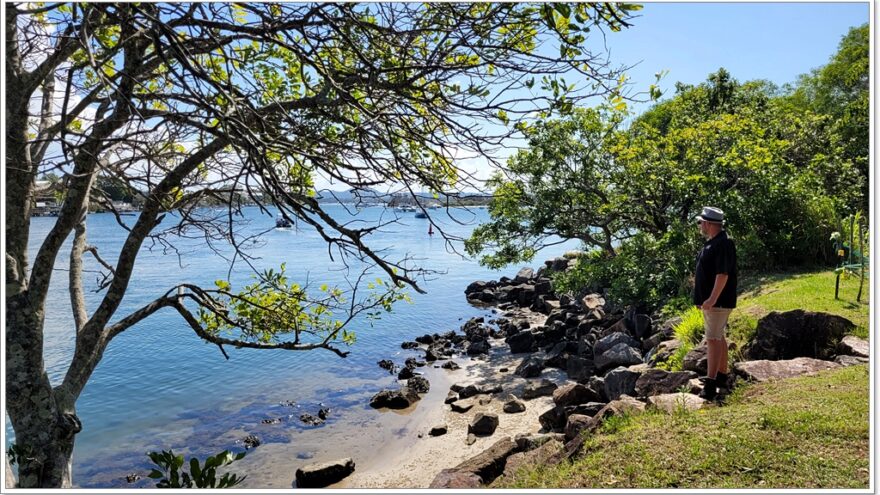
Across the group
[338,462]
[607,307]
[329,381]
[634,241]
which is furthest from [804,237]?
[329,381]

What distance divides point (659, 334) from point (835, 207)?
584 cm

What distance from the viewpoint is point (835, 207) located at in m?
14.2

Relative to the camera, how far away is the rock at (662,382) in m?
7.22

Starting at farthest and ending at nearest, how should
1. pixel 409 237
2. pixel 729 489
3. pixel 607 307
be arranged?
1. pixel 409 237
2. pixel 607 307
3. pixel 729 489

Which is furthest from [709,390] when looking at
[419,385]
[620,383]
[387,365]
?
[387,365]

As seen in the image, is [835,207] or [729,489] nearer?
[729,489]

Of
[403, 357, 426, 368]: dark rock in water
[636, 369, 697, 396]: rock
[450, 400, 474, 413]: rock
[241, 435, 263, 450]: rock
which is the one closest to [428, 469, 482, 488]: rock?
[636, 369, 697, 396]: rock

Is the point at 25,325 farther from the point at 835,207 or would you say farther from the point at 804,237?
the point at 835,207

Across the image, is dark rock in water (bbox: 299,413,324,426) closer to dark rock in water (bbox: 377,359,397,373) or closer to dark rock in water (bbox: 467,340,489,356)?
dark rock in water (bbox: 377,359,397,373)

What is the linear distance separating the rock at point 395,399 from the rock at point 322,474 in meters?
3.75

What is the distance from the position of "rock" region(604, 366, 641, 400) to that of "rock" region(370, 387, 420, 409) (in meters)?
6.04

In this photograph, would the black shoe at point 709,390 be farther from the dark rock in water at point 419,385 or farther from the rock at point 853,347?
the dark rock in water at point 419,385

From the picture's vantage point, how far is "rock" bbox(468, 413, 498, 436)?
12.0m

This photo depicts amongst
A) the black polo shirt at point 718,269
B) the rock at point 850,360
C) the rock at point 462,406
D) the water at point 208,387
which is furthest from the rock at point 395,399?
the rock at point 850,360
